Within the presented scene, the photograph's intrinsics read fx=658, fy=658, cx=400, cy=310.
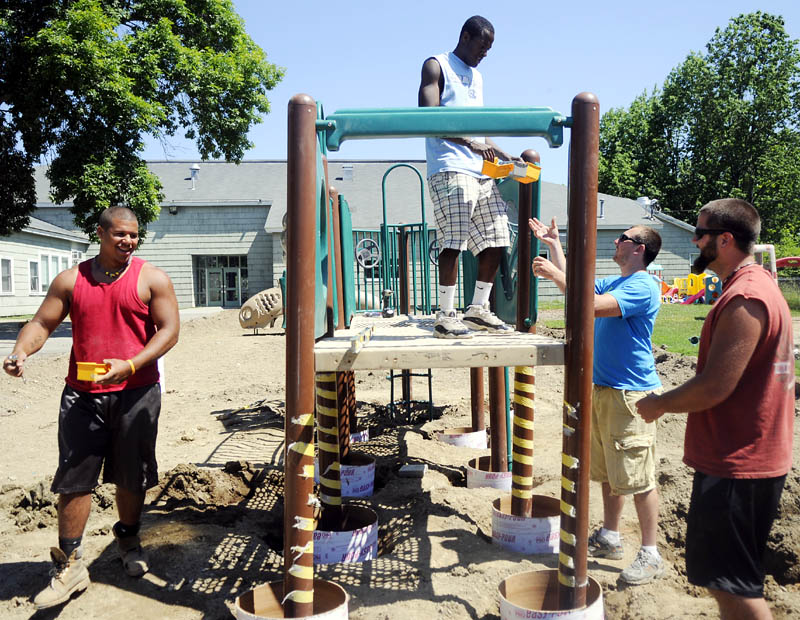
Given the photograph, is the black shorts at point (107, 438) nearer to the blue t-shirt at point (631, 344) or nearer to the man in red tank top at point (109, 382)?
the man in red tank top at point (109, 382)

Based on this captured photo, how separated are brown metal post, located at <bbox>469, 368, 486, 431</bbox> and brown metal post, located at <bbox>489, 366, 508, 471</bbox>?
1209mm

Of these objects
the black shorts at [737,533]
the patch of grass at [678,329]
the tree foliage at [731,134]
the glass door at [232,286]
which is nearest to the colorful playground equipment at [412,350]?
the black shorts at [737,533]

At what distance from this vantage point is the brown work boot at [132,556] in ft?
11.9

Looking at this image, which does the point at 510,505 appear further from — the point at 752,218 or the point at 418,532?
the point at 752,218

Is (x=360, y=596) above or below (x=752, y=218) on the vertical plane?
below

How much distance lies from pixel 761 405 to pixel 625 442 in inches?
52.4

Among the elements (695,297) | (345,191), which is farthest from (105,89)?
(695,297)

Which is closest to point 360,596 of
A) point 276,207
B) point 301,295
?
point 301,295

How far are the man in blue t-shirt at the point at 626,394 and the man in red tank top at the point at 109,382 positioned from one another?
2.22 meters

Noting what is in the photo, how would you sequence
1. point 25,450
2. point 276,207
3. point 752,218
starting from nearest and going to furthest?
point 752,218 → point 25,450 → point 276,207

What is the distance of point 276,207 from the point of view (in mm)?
28734

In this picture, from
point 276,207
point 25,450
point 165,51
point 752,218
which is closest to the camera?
point 752,218

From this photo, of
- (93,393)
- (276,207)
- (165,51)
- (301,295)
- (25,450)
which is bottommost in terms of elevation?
(25,450)

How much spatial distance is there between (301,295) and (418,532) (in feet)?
7.39
